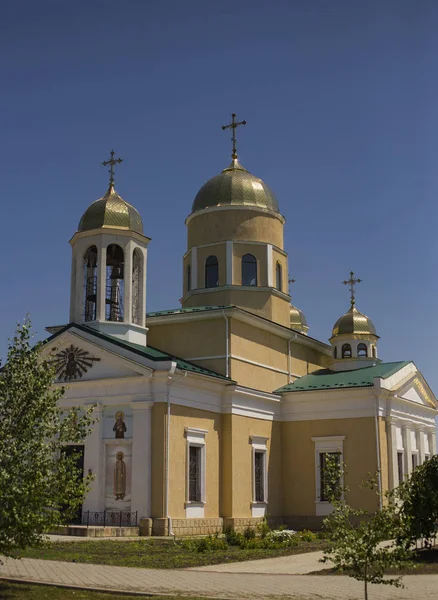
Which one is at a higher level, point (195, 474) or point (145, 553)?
point (195, 474)

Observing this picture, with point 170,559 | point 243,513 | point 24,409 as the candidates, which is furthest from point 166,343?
point 24,409

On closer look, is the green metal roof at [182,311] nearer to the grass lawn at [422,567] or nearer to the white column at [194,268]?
→ the white column at [194,268]

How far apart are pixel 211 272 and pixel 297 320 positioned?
47.3 ft

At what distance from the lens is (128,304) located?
27.9 meters

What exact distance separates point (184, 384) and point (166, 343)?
436cm

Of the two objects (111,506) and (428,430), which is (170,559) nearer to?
(111,506)

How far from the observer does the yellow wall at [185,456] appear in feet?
82.9

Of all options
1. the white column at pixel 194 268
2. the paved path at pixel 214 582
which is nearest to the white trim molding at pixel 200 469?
the white column at pixel 194 268

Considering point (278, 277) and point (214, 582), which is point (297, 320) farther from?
point (214, 582)

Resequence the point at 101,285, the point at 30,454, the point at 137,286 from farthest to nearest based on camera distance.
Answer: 1. the point at 137,286
2. the point at 101,285
3. the point at 30,454

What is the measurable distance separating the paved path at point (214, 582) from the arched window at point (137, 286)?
42.4 feet

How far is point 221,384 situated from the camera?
2817cm

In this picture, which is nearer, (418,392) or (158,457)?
(158,457)

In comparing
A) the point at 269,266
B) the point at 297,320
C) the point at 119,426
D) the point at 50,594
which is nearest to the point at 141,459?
the point at 119,426
